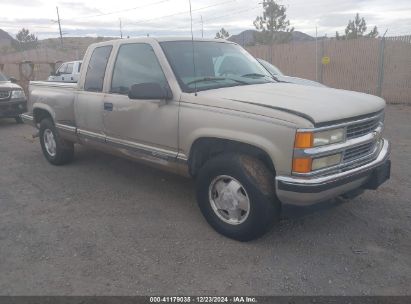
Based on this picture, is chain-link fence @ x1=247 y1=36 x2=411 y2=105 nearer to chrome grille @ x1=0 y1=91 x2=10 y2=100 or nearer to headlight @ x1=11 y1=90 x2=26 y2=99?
headlight @ x1=11 y1=90 x2=26 y2=99

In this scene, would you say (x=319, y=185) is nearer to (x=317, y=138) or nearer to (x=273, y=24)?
(x=317, y=138)

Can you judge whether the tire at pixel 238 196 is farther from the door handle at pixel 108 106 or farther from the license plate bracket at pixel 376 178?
the door handle at pixel 108 106

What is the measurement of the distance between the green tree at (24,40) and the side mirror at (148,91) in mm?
55577

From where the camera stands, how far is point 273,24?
31812 millimetres

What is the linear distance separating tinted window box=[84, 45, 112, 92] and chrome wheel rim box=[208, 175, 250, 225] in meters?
2.17

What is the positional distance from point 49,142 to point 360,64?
11.6 metres

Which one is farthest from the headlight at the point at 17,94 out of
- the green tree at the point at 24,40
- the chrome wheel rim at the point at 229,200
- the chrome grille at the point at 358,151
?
the green tree at the point at 24,40

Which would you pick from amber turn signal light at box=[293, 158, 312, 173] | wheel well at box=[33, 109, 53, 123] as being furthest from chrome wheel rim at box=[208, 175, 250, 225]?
wheel well at box=[33, 109, 53, 123]

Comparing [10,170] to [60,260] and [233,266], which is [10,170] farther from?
[233,266]

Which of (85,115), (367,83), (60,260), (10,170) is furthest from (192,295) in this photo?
(367,83)

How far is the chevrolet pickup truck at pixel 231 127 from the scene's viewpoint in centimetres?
315

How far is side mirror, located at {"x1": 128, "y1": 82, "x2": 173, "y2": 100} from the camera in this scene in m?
3.82

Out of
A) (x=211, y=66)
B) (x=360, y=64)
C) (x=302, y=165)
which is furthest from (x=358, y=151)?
(x=360, y=64)

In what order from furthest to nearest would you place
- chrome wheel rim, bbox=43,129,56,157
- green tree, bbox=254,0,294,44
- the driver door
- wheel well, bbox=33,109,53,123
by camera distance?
1. green tree, bbox=254,0,294,44
2. wheel well, bbox=33,109,53,123
3. chrome wheel rim, bbox=43,129,56,157
4. the driver door
